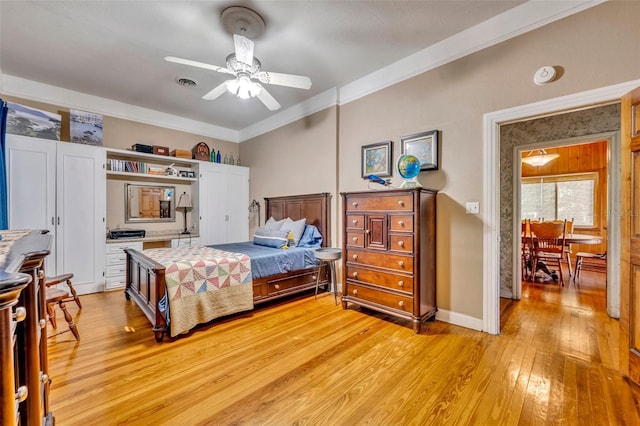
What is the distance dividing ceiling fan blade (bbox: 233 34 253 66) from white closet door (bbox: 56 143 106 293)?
298 centimetres

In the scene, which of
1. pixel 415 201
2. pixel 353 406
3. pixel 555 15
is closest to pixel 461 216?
pixel 415 201

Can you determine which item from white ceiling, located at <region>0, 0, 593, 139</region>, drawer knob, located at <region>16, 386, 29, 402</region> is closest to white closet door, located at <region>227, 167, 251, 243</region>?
white ceiling, located at <region>0, 0, 593, 139</region>

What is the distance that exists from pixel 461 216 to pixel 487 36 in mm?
1686

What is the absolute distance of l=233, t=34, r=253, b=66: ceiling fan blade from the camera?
7.40ft

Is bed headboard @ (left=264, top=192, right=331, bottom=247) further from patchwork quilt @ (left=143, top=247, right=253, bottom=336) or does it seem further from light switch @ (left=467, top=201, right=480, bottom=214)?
light switch @ (left=467, top=201, right=480, bottom=214)

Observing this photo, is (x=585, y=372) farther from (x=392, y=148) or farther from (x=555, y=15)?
(x=555, y=15)

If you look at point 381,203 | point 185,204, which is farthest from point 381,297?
point 185,204

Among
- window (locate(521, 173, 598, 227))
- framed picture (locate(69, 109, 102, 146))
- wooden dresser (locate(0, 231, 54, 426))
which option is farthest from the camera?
window (locate(521, 173, 598, 227))

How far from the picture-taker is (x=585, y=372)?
1930 millimetres

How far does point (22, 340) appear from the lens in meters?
0.98

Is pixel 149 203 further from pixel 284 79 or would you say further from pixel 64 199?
pixel 284 79

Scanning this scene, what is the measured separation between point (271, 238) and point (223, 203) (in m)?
1.90

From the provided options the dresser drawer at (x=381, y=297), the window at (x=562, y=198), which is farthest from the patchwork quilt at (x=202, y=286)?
the window at (x=562, y=198)

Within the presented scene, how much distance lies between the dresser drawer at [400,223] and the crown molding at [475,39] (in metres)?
1.66
